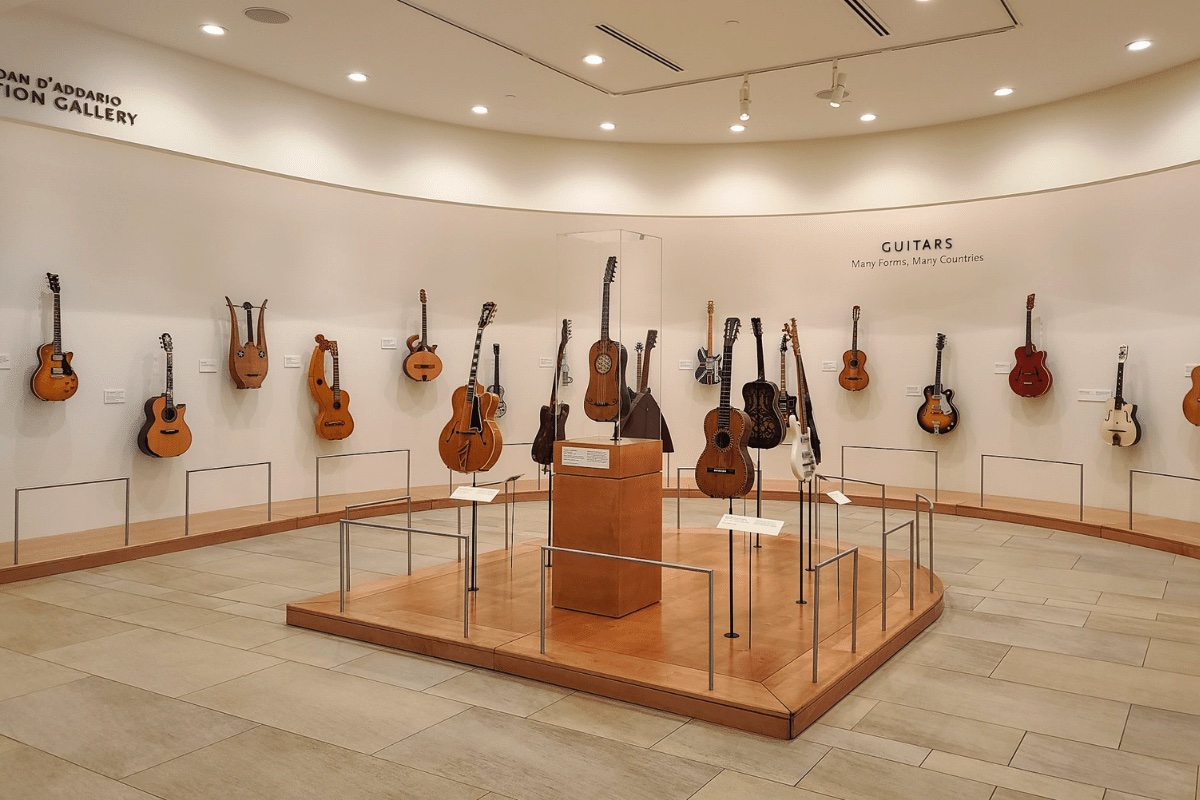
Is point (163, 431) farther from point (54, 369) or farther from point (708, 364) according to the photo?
point (708, 364)

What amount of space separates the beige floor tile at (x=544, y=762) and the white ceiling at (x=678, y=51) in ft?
16.4

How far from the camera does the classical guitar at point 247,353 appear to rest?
8047 mm

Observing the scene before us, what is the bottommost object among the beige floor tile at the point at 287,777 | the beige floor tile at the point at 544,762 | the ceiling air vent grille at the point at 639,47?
the beige floor tile at the point at 287,777

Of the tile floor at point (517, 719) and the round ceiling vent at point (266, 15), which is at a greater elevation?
the round ceiling vent at point (266, 15)

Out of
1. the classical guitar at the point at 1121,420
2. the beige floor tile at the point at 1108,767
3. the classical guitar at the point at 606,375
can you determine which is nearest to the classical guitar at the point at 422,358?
the classical guitar at the point at 606,375

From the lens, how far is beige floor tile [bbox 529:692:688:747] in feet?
11.7

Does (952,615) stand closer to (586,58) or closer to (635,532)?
(635,532)

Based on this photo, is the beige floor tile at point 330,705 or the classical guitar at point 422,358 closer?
the beige floor tile at point 330,705

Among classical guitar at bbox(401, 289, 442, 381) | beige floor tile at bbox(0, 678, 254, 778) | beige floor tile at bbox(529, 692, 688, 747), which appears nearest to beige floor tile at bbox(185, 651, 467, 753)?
beige floor tile at bbox(0, 678, 254, 778)

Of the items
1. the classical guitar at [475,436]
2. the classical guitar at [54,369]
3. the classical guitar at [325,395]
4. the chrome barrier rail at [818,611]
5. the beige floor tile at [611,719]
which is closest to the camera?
the beige floor tile at [611,719]

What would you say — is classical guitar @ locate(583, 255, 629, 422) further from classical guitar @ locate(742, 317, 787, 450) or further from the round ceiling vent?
the round ceiling vent

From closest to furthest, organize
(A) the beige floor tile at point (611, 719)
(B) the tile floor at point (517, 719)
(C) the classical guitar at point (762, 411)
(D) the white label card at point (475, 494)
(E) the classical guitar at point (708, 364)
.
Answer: (B) the tile floor at point (517, 719), (A) the beige floor tile at point (611, 719), (D) the white label card at point (475, 494), (C) the classical guitar at point (762, 411), (E) the classical guitar at point (708, 364)

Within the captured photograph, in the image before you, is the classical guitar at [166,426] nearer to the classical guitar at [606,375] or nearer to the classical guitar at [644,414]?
the classical guitar at [606,375]

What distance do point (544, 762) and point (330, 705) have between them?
1.11 metres
